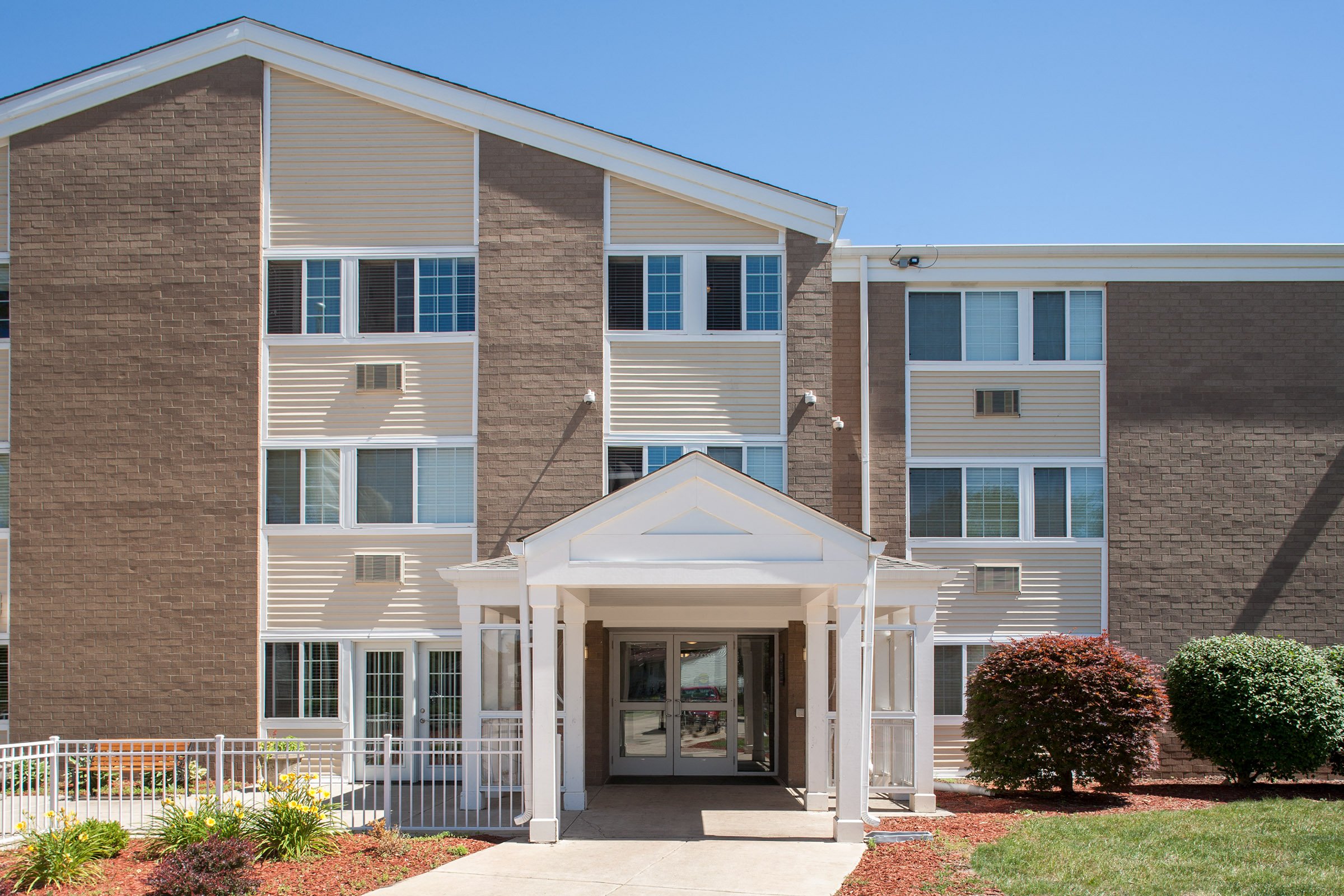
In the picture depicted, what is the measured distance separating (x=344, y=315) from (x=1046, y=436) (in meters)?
11.3

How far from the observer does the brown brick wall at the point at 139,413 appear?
16.8m

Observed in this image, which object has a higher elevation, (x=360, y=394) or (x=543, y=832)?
(x=360, y=394)

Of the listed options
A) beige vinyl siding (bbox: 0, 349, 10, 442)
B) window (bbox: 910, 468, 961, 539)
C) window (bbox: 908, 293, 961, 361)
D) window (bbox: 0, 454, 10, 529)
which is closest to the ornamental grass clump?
window (bbox: 0, 454, 10, 529)

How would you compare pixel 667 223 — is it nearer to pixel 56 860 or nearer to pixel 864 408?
pixel 864 408

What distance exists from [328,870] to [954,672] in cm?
1050

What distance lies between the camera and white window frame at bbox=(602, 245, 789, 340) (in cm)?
1731

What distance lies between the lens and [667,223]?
17531 millimetres

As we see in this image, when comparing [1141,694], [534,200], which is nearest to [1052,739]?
[1141,694]

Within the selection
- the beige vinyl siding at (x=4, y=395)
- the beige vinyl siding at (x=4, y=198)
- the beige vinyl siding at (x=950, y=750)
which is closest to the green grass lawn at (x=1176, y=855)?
the beige vinyl siding at (x=950, y=750)

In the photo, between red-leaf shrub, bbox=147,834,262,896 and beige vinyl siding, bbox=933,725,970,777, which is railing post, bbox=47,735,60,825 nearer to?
red-leaf shrub, bbox=147,834,262,896

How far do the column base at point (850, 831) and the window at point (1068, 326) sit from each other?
9.21 metres

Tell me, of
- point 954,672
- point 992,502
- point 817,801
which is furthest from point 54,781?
point 992,502

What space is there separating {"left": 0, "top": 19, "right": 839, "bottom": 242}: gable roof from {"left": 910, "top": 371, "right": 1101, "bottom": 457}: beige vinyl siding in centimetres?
322

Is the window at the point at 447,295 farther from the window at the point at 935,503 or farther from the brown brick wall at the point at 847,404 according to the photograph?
the window at the point at 935,503
